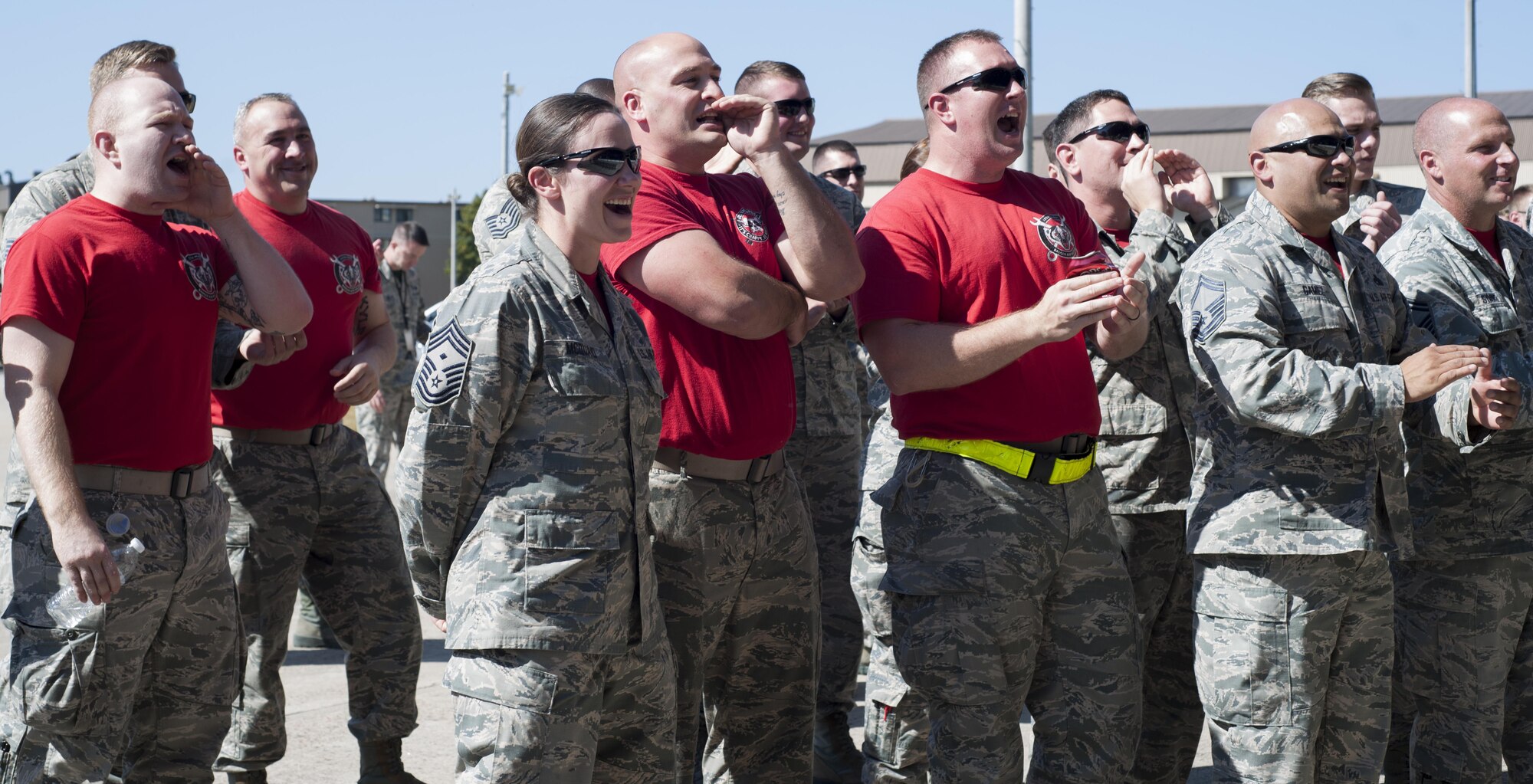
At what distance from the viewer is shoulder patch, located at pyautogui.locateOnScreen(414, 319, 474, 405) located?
314 centimetres

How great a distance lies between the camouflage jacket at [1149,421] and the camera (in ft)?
15.3

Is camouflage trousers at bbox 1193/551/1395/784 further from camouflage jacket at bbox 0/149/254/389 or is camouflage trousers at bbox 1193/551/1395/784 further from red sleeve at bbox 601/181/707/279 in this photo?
camouflage jacket at bbox 0/149/254/389

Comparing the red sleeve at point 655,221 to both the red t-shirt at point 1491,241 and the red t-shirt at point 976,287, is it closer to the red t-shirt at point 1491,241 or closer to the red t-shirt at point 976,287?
the red t-shirt at point 976,287

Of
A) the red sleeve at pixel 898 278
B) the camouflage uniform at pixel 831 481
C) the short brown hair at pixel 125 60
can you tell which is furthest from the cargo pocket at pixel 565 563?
the short brown hair at pixel 125 60

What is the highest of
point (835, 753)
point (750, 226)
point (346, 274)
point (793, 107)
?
point (793, 107)

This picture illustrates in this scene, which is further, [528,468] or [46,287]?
[46,287]

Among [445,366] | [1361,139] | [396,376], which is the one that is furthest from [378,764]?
[396,376]

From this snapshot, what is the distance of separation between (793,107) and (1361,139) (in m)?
2.37

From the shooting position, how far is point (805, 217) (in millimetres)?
3611

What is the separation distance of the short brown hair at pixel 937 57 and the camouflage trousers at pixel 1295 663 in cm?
151

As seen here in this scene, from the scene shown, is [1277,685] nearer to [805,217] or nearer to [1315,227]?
[1315,227]

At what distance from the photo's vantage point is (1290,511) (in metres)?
3.79

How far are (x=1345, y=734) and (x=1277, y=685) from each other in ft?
1.02

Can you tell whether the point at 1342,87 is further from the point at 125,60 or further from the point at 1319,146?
the point at 125,60
